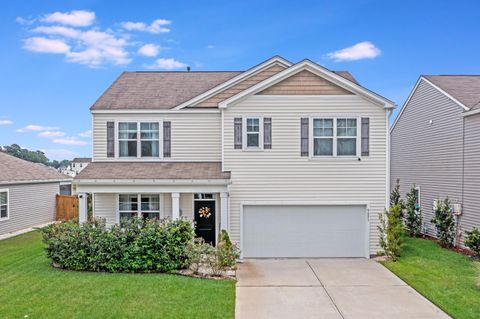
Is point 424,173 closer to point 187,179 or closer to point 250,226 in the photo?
point 250,226

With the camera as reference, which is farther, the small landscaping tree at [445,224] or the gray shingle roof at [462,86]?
the gray shingle roof at [462,86]

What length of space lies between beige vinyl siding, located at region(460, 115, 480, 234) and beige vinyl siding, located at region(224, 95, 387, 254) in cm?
357

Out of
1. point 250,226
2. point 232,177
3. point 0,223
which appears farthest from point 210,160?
point 0,223

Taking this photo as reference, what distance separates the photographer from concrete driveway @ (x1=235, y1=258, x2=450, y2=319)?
805 centimetres

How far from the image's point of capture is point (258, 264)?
12625mm

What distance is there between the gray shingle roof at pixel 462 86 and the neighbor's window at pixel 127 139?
12.9 metres

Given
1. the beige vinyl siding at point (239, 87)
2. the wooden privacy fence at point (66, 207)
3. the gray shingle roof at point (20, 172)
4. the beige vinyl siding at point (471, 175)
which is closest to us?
the beige vinyl siding at point (471, 175)

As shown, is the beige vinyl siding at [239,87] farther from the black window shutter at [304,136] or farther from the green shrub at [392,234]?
the green shrub at [392,234]

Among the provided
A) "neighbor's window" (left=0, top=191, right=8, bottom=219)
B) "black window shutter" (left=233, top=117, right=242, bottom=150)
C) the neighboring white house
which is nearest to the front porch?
the neighboring white house

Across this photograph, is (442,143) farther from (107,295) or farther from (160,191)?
(107,295)

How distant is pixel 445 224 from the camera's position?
14969mm

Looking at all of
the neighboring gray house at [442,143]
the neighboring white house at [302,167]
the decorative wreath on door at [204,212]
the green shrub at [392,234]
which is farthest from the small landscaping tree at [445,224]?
the decorative wreath on door at [204,212]

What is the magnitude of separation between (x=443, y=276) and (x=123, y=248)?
9073mm

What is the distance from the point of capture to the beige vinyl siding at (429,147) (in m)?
15.5
